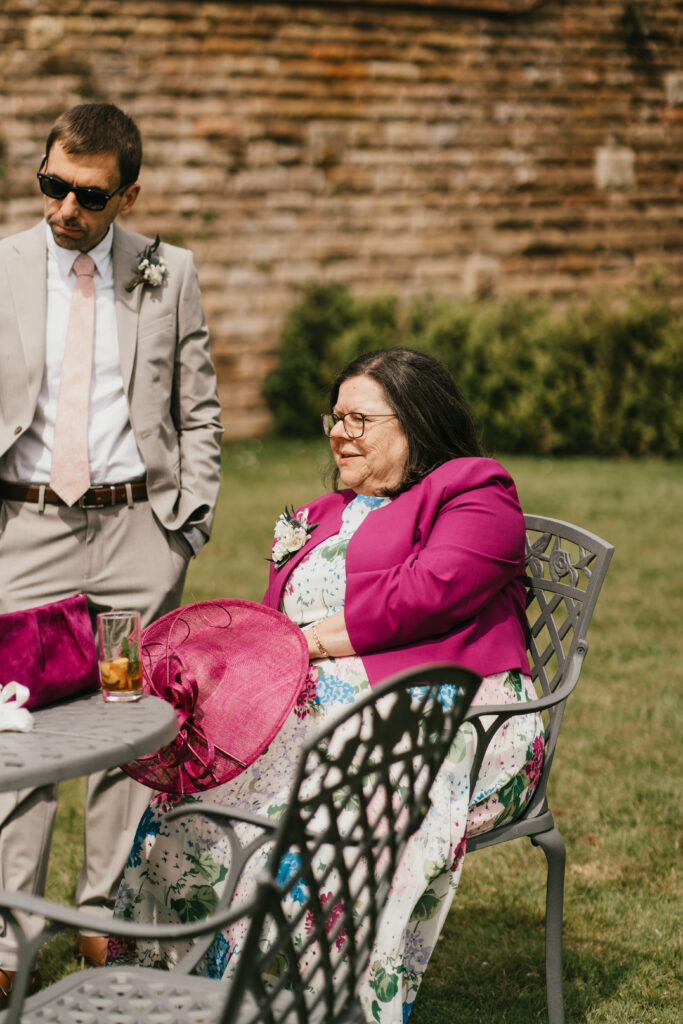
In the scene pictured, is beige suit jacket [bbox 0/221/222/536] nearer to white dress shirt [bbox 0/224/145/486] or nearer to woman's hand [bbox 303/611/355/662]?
white dress shirt [bbox 0/224/145/486]

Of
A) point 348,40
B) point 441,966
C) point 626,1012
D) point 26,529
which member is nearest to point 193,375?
point 26,529

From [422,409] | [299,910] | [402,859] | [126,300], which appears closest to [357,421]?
[422,409]

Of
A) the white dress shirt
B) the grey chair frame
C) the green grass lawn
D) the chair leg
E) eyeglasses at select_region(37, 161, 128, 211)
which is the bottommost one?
the green grass lawn

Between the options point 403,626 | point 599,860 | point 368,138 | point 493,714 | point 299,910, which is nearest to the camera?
point 299,910

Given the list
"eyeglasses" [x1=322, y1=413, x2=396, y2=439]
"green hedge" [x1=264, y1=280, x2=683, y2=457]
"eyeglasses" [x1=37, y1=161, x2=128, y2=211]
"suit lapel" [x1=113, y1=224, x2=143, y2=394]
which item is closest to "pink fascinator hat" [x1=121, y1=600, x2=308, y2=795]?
"eyeglasses" [x1=322, y1=413, x2=396, y2=439]

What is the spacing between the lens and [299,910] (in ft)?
6.17

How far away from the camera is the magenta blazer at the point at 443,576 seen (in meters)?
2.79

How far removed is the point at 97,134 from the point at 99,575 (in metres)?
1.21

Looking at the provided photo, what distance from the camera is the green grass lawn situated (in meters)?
3.28

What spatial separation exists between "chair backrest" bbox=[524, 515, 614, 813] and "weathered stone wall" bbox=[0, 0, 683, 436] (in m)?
9.84

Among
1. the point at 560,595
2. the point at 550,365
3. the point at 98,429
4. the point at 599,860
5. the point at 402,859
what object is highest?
the point at 98,429

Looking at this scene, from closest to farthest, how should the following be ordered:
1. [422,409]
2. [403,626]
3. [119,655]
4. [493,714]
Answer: [119,655] → [493,714] → [403,626] → [422,409]

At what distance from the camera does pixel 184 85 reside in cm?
1257

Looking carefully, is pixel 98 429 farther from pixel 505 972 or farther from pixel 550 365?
pixel 550 365
